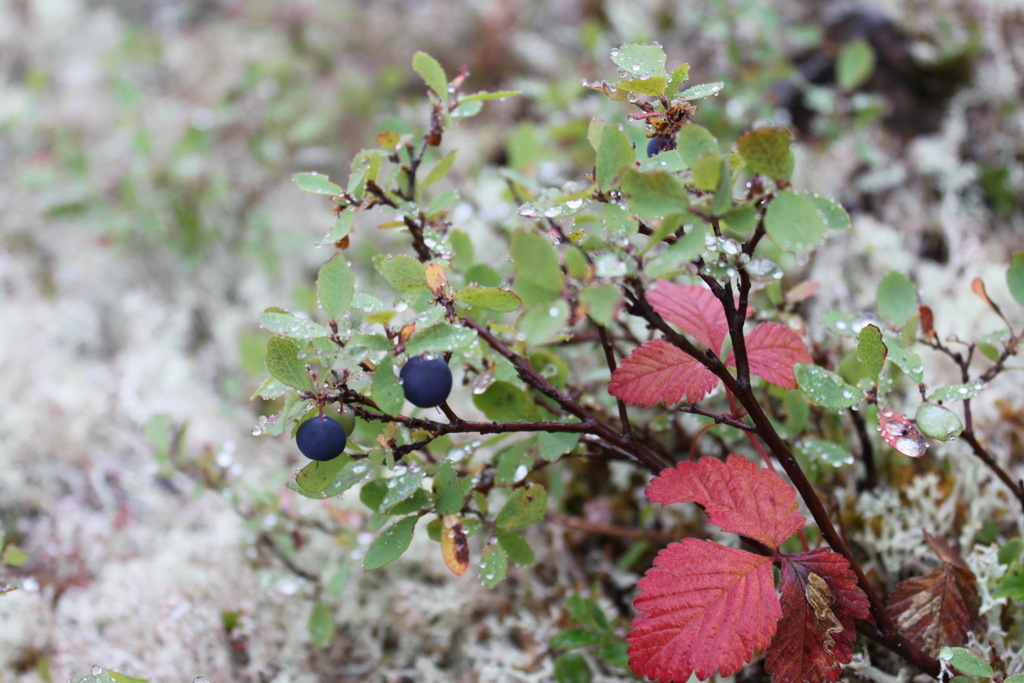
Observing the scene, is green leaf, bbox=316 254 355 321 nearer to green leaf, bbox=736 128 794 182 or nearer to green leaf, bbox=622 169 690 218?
green leaf, bbox=622 169 690 218

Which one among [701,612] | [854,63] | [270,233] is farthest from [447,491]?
[854,63]

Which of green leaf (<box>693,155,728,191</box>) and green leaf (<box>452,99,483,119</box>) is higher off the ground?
green leaf (<box>693,155,728,191</box>)

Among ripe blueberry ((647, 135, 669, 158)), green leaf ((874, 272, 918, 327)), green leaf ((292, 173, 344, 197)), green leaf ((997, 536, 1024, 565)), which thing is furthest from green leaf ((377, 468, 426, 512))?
green leaf ((997, 536, 1024, 565))

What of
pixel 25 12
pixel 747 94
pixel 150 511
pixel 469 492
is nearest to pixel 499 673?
pixel 469 492

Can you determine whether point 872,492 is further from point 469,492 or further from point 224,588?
point 224,588

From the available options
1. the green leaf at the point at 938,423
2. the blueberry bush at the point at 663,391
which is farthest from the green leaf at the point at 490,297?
the green leaf at the point at 938,423

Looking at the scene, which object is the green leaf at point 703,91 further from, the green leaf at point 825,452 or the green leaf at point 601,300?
the green leaf at point 825,452
